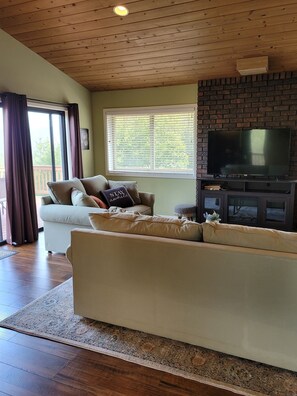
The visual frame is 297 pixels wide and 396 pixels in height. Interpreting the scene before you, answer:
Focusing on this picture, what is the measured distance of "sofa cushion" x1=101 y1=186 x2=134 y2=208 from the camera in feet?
14.7

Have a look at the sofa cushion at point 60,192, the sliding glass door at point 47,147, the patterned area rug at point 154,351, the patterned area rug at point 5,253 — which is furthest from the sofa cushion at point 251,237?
the sliding glass door at point 47,147

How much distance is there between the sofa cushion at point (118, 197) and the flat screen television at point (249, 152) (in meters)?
1.56

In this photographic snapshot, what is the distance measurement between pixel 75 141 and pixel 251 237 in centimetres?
439

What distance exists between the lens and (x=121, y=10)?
3645 millimetres

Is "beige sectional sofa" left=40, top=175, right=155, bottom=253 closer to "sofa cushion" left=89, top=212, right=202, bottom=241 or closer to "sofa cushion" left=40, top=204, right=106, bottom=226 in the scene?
"sofa cushion" left=40, top=204, right=106, bottom=226

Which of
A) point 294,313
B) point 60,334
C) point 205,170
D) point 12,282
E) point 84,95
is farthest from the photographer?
point 84,95

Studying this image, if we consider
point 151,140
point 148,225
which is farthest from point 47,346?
point 151,140

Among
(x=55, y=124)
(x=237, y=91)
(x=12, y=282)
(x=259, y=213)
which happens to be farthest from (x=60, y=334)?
(x=237, y=91)

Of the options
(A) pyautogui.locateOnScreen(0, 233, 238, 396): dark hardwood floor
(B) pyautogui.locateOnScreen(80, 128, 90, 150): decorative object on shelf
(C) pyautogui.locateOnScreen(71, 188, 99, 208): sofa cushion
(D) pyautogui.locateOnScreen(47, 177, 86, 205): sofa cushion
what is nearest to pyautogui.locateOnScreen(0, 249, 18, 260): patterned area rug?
(D) pyautogui.locateOnScreen(47, 177, 86, 205): sofa cushion

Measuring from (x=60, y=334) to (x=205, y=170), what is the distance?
388 centimetres

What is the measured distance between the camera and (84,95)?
6.05 metres

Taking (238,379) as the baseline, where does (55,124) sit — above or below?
above

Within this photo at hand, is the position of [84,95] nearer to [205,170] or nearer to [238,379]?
[205,170]

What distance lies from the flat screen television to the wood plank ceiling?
0.96 m
